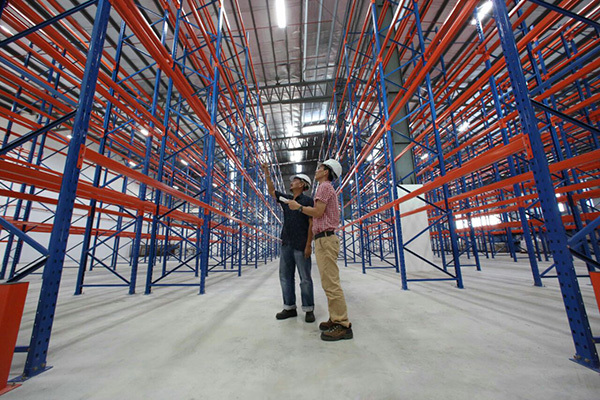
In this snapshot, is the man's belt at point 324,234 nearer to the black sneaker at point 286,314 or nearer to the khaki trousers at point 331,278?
the khaki trousers at point 331,278

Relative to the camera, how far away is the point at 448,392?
138 cm

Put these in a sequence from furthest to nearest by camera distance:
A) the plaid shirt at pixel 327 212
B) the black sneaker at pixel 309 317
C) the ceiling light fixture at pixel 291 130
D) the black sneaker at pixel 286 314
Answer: the ceiling light fixture at pixel 291 130 < the black sneaker at pixel 286 314 < the black sneaker at pixel 309 317 < the plaid shirt at pixel 327 212

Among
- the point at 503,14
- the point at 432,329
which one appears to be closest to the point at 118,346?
the point at 432,329

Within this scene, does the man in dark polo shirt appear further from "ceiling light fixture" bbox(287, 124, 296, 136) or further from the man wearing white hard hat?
"ceiling light fixture" bbox(287, 124, 296, 136)

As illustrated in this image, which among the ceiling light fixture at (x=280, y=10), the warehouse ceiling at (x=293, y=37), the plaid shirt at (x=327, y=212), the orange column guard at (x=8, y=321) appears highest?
the warehouse ceiling at (x=293, y=37)

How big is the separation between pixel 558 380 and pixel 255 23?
13409 millimetres

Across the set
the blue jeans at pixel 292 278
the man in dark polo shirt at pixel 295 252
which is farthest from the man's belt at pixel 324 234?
the blue jeans at pixel 292 278

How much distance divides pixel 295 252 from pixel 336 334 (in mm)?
1053

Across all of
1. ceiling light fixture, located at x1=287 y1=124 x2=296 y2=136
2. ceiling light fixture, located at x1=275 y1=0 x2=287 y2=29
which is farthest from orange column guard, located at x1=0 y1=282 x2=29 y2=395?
ceiling light fixture, located at x1=287 y1=124 x2=296 y2=136

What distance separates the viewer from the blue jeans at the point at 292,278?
2.79 m

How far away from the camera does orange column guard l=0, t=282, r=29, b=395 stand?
142 cm

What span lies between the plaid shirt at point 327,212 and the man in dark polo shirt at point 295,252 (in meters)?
0.34

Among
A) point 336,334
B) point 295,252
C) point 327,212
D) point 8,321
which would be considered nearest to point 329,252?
point 327,212

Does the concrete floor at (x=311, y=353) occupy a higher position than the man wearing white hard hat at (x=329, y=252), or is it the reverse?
the man wearing white hard hat at (x=329, y=252)
